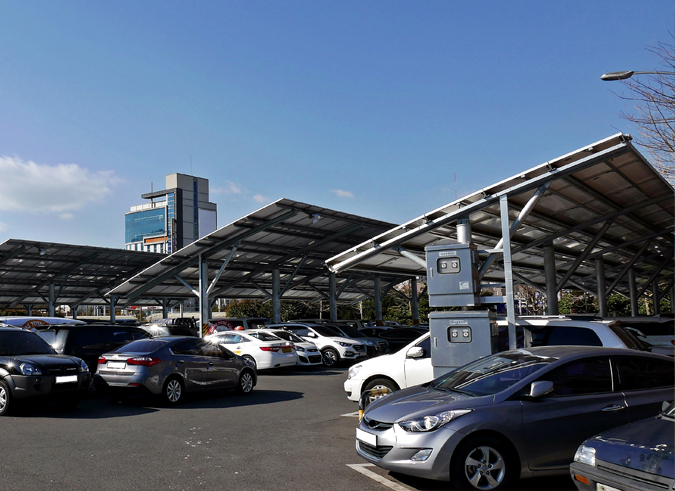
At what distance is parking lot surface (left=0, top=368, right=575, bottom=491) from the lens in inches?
251

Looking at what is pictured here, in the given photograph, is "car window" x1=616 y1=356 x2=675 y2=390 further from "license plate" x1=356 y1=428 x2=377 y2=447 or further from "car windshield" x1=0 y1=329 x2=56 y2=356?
"car windshield" x1=0 y1=329 x2=56 y2=356

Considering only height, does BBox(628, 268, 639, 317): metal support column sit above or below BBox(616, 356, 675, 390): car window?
above

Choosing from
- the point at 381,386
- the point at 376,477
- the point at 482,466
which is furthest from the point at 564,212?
the point at 482,466

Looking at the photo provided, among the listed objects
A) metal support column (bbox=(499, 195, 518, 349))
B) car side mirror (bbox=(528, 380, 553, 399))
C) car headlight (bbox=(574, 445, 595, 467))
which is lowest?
car headlight (bbox=(574, 445, 595, 467))

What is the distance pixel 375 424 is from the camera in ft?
21.2

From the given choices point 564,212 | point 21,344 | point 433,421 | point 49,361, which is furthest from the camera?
point 564,212

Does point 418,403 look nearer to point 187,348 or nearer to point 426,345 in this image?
point 426,345

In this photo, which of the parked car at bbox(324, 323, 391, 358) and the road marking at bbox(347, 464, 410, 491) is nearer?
the road marking at bbox(347, 464, 410, 491)

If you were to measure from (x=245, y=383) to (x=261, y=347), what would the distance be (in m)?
5.09

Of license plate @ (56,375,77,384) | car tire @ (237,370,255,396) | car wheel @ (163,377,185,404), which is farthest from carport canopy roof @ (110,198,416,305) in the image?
license plate @ (56,375,77,384)

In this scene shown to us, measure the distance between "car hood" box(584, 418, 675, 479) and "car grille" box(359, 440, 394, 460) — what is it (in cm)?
200

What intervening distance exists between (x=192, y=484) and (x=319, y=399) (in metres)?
7.01

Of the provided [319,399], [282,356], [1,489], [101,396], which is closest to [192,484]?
[1,489]

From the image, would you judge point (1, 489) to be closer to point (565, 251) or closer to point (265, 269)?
point (565, 251)
